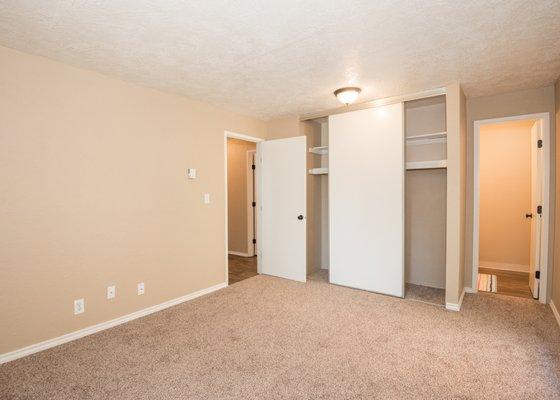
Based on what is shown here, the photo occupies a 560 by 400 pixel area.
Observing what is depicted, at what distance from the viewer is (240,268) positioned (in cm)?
515

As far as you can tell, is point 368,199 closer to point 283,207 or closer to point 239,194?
point 283,207

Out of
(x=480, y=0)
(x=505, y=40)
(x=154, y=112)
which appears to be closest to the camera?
(x=480, y=0)

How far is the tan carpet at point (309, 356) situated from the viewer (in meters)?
1.94

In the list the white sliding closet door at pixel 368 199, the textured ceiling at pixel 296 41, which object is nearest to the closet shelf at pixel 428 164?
the white sliding closet door at pixel 368 199

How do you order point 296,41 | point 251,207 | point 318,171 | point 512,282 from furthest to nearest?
point 251,207
point 318,171
point 512,282
point 296,41

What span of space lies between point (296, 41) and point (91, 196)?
2.23 meters

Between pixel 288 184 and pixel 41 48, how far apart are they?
305 centimetres

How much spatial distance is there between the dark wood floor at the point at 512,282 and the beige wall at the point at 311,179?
2482 millimetres

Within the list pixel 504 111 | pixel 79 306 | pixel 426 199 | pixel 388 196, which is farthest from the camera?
pixel 426 199

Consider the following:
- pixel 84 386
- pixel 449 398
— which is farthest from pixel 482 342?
pixel 84 386

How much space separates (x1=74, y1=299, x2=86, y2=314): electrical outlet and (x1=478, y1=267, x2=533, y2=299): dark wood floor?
473 centimetres

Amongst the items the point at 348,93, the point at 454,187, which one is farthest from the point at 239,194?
the point at 454,187

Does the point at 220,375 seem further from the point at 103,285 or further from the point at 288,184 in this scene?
the point at 288,184

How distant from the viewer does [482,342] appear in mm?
2527
